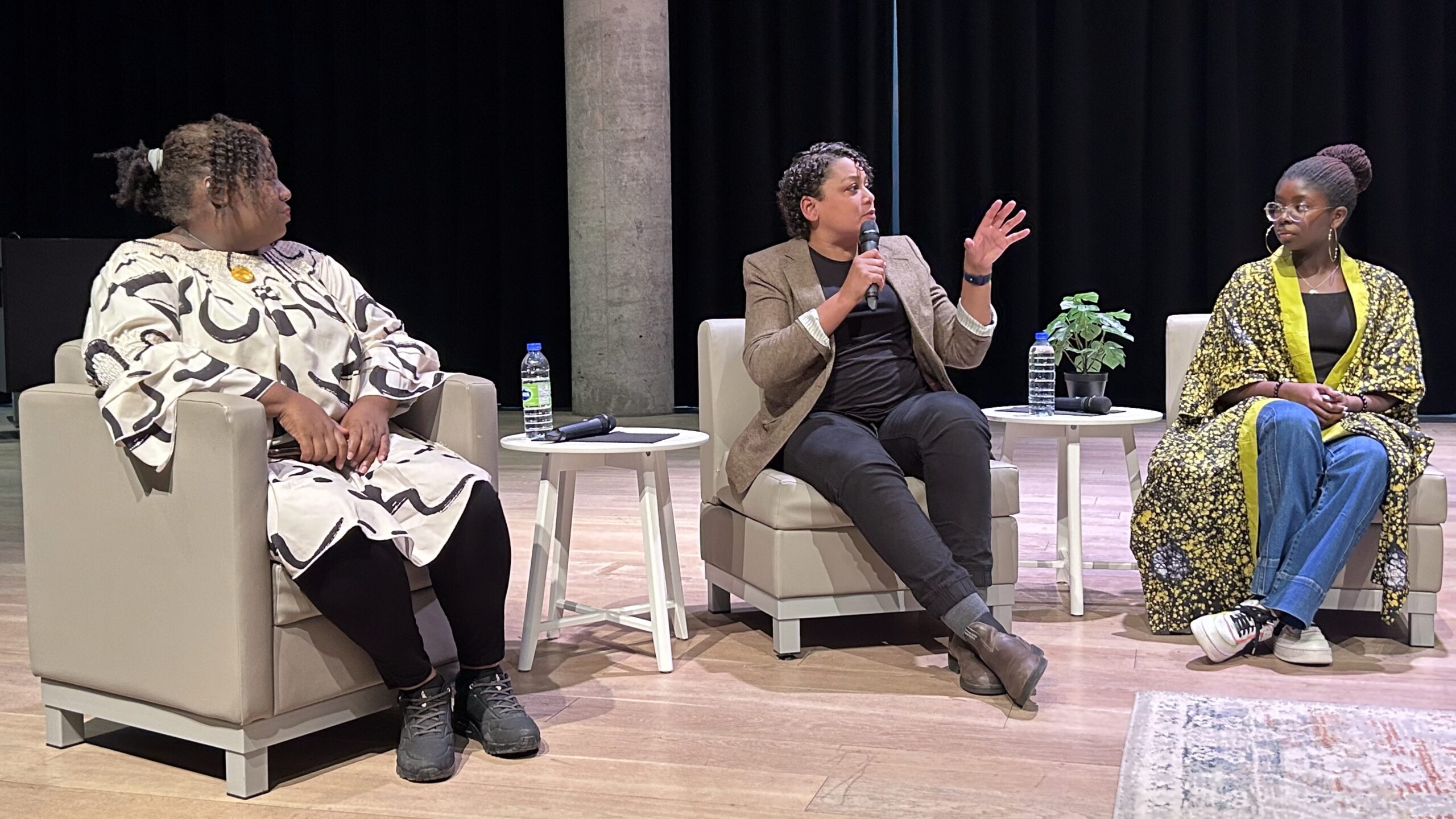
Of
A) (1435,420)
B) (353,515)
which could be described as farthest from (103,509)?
(1435,420)

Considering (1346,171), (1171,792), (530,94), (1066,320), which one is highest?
(530,94)

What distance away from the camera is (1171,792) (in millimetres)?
2119

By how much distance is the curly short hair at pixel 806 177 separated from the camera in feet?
10.3

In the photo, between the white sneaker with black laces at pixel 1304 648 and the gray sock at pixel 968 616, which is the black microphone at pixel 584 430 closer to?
the gray sock at pixel 968 616

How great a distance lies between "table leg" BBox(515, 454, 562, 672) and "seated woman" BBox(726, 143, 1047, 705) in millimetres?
400

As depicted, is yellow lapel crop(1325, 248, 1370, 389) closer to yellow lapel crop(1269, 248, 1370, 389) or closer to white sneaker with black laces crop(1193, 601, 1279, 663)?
yellow lapel crop(1269, 248, 1370, 389)

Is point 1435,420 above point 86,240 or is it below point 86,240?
below

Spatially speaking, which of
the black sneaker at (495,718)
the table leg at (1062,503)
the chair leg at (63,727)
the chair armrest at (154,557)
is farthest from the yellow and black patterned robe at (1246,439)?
the chair leg at (63,727)

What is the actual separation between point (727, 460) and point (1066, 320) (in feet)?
3.22

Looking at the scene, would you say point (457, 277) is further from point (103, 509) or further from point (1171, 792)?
point (1171, 792)

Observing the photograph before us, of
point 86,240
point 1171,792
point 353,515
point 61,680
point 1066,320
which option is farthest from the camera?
point 86,240

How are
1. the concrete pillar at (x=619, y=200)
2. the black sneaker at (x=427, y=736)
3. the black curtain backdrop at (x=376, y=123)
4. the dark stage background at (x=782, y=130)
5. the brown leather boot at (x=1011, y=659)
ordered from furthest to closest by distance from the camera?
the black curtain backdrop at (x=376, y=123)
the concrete pillar at (x=619, y=200)
the dark stage background at (x=782, y=130)
the brown leather boot at (x=1011, y=659)
the black sneaker at (x=427, y=736)

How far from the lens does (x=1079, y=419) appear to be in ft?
11.0

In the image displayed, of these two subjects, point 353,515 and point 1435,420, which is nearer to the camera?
point 353,515
